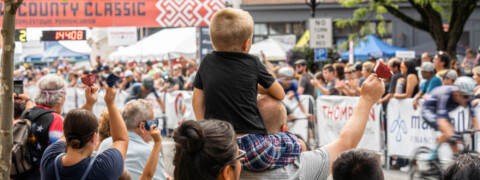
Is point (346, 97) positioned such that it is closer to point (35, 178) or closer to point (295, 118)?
point (295, 118)

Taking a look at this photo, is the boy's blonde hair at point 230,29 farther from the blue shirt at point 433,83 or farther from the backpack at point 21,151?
the blue shirt at point 433,83

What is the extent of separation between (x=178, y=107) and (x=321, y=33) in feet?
12.5

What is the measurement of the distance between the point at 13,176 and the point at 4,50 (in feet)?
4.38

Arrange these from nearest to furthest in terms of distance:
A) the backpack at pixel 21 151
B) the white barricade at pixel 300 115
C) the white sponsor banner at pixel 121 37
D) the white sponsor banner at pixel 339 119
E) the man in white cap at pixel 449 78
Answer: the backpack at pixel 21 151 < the man in white cap at pixel 449 78 < the white sponsor banner at pixel 339 119 < the white barricade at pixel 300 115 < the white sponsor banner at pixel 121 37

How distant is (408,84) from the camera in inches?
453

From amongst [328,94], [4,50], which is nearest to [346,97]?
[328,94]

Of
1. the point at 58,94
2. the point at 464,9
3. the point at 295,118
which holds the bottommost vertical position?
the point at 295,118

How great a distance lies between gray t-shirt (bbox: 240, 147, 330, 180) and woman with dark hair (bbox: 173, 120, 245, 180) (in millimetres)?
510

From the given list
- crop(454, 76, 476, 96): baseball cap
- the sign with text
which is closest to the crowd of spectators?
crop(454, 76, 476, 96): baseball cap

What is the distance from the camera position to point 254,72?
3.38 meters

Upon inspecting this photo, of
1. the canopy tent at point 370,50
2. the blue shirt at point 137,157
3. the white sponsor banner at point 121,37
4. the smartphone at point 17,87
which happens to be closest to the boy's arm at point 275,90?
the blue shirt at point 137,157

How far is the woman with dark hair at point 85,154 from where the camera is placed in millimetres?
3982

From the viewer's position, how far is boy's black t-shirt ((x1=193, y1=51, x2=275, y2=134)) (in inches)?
130

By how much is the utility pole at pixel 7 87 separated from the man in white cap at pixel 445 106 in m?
6.15
